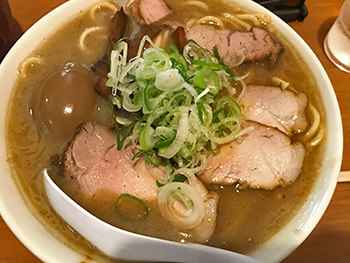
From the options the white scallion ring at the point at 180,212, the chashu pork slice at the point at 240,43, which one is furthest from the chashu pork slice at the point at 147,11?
the white scallion ring at the point at 180,212

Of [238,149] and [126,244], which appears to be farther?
[238,149]

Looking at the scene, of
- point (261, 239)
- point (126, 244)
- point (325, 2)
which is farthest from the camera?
point (325, 2)

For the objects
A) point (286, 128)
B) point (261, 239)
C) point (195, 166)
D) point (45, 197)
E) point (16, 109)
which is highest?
point (16, 109)

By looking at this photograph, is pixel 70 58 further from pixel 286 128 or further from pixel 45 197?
pixel 286 128

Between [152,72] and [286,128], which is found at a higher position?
[152,72]

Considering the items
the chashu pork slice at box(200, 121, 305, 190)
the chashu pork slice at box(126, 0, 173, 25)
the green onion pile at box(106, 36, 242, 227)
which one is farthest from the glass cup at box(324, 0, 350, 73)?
the chashu pork slice at box(126, 0, 173, 25)

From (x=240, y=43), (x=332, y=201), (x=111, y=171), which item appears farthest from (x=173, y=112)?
(x=332, y=201)

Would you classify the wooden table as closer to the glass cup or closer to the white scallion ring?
the glass cup

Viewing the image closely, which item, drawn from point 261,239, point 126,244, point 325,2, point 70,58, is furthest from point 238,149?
point 325,2
